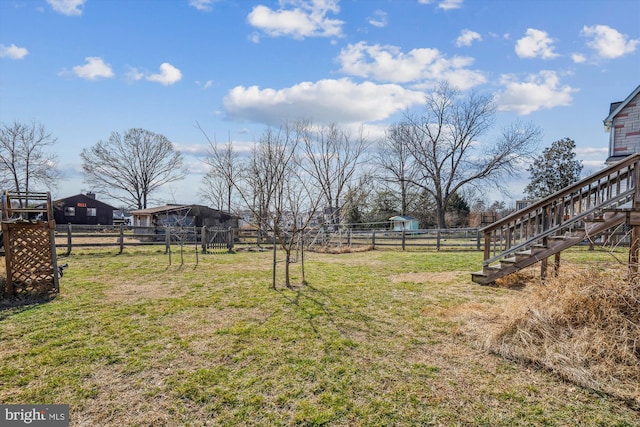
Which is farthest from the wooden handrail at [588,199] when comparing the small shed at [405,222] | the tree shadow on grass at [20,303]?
the small shed at [405,222]

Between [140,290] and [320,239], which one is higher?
[320,239]

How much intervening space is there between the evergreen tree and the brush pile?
1015 inches

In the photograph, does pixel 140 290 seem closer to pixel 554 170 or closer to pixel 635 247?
pixel 635 247

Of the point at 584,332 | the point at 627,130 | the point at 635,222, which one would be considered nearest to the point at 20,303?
the point at 584,332

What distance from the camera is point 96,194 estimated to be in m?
32.7

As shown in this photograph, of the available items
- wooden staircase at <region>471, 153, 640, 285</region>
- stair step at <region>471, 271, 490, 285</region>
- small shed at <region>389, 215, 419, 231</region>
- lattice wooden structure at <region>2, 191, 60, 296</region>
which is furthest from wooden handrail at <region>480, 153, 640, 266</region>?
small shed at <region>389, 215, 419, 231</region>

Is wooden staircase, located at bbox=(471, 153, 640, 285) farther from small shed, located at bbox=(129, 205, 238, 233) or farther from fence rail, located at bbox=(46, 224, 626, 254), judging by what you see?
small shed, located at bbox=(129, 205, 238, 233)

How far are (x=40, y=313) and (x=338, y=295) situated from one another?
15.1ft

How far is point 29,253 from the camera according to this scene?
6023mm

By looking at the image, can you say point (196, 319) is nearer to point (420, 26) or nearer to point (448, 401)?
point (448, 401)

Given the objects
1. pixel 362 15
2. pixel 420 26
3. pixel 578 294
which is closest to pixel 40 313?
pixel 578 294

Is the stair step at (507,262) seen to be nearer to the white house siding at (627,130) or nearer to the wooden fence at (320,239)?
the wooden fence at (320,239)

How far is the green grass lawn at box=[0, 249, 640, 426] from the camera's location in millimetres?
2451

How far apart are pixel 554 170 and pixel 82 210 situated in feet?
135
